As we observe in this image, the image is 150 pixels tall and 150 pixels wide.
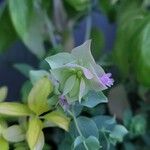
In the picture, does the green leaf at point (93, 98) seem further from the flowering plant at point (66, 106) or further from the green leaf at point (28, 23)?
the green leaf at point (28, 23)

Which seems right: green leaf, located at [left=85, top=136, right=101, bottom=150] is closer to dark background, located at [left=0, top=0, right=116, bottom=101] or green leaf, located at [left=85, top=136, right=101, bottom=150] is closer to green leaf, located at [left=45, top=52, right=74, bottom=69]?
green leaf, located at [left=45, top=52, right=74, bottom=69]

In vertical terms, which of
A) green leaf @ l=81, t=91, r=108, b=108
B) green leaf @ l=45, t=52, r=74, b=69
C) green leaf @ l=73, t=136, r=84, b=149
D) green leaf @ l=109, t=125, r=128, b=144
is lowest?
green leaf @ l=109, t=125, r=128, b=144

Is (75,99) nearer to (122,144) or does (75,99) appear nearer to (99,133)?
(99,133)

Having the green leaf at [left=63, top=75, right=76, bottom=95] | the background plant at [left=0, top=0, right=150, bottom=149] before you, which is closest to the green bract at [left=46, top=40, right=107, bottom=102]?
the green leaf at [left=63, top=75, right=76, bottom=95]

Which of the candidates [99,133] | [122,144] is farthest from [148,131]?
[99,133]

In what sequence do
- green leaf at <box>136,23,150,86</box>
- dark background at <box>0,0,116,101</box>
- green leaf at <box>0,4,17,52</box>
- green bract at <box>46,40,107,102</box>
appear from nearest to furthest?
green bract at <box>46,40,107,102</box>, green leaf at <box>136,23,150,86</box>, green leaf at <box>0,4,17,52</box>, dark background at <box>0,0,116,101</box>

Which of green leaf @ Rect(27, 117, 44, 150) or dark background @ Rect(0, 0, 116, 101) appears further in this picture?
dark background @ Rect(0, 0, 116, 101)

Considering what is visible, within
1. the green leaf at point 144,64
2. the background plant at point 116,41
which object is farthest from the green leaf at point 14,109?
the green leaf at point 144,64

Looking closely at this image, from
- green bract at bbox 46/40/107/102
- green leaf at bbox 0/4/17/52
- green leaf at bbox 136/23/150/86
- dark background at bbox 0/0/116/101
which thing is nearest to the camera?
green bract at bbox 46/40/107/102
